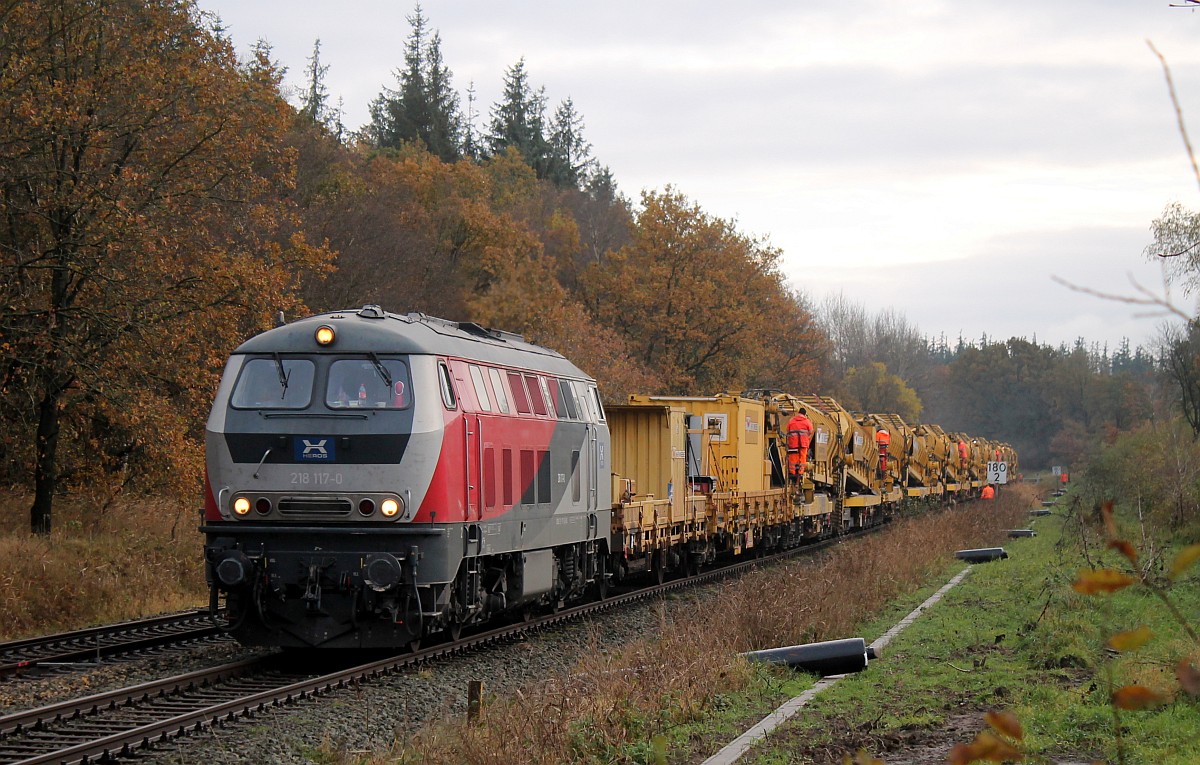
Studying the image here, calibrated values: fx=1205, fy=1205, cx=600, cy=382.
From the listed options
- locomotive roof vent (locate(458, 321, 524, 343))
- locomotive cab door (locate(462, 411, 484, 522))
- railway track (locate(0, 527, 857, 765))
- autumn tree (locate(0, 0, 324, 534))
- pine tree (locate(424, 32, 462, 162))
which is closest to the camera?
railway track (locate(0, 527, 857, 765))

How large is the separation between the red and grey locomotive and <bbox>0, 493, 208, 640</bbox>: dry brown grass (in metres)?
5.50

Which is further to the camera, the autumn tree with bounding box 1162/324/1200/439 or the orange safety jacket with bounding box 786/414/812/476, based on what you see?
the autumn tree with bounding box 1162/324/1200/439

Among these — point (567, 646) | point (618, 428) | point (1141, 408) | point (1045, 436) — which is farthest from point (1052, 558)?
point (1045, 436)

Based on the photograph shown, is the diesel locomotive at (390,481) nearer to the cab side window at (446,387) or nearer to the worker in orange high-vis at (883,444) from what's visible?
the cab side window at (446,387)

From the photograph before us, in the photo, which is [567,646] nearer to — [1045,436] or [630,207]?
[630,207]

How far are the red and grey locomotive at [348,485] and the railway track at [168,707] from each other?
1.30 feet

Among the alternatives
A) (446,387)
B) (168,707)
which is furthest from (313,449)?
(168,707)

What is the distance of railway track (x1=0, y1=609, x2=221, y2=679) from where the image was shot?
12.4 meters

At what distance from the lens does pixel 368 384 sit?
12.6 m

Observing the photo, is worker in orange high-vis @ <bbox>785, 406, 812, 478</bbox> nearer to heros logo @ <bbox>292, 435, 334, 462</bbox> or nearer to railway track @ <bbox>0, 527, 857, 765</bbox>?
railway track @ <bbox>0, 527, 857, 765</bbox>

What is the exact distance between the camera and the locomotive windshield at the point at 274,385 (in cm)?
1266

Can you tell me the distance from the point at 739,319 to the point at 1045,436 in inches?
3104

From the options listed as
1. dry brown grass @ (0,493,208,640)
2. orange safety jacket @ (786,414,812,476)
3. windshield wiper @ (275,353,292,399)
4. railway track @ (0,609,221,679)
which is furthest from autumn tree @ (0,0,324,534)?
orange safety jacket @ (786,414,812,476)

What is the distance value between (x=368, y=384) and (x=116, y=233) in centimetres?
907
